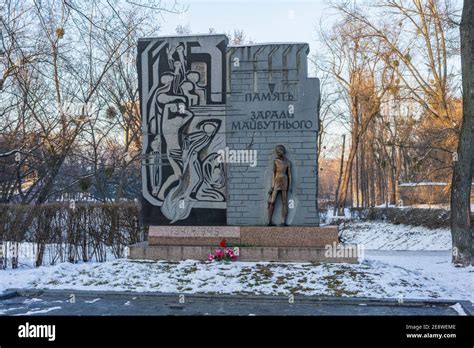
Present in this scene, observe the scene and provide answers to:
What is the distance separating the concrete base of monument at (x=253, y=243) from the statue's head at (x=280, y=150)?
5.71 ft

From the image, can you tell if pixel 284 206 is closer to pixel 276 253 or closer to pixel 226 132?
pixel 276 253

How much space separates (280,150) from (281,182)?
2.54 ft

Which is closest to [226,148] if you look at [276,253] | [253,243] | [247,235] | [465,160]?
[247,235]

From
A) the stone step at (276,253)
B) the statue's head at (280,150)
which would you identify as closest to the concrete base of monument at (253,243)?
the stone step at (276,253)

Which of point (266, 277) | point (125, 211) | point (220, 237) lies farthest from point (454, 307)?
point (125, 211)

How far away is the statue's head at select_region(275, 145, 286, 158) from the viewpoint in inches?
447

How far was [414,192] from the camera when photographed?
30047 mm

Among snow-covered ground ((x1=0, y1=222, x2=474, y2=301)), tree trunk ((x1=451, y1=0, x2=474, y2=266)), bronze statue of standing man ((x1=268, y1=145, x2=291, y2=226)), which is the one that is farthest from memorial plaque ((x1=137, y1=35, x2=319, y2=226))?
tree trunk ((x1=451, y1=0, x2=474, y2=266))

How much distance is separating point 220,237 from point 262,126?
291cm

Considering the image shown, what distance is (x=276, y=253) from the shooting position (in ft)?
36.0

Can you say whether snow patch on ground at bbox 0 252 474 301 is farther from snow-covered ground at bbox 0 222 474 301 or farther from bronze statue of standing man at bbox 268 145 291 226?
bronze statue of standing man at bbox 268 145 291 226

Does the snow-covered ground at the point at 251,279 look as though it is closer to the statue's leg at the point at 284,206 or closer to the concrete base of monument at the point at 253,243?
the concrete base of monument at the point at 253,243

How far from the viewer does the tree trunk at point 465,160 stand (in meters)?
Result: 13.0

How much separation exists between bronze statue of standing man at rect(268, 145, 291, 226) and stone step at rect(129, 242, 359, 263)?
0.78m
